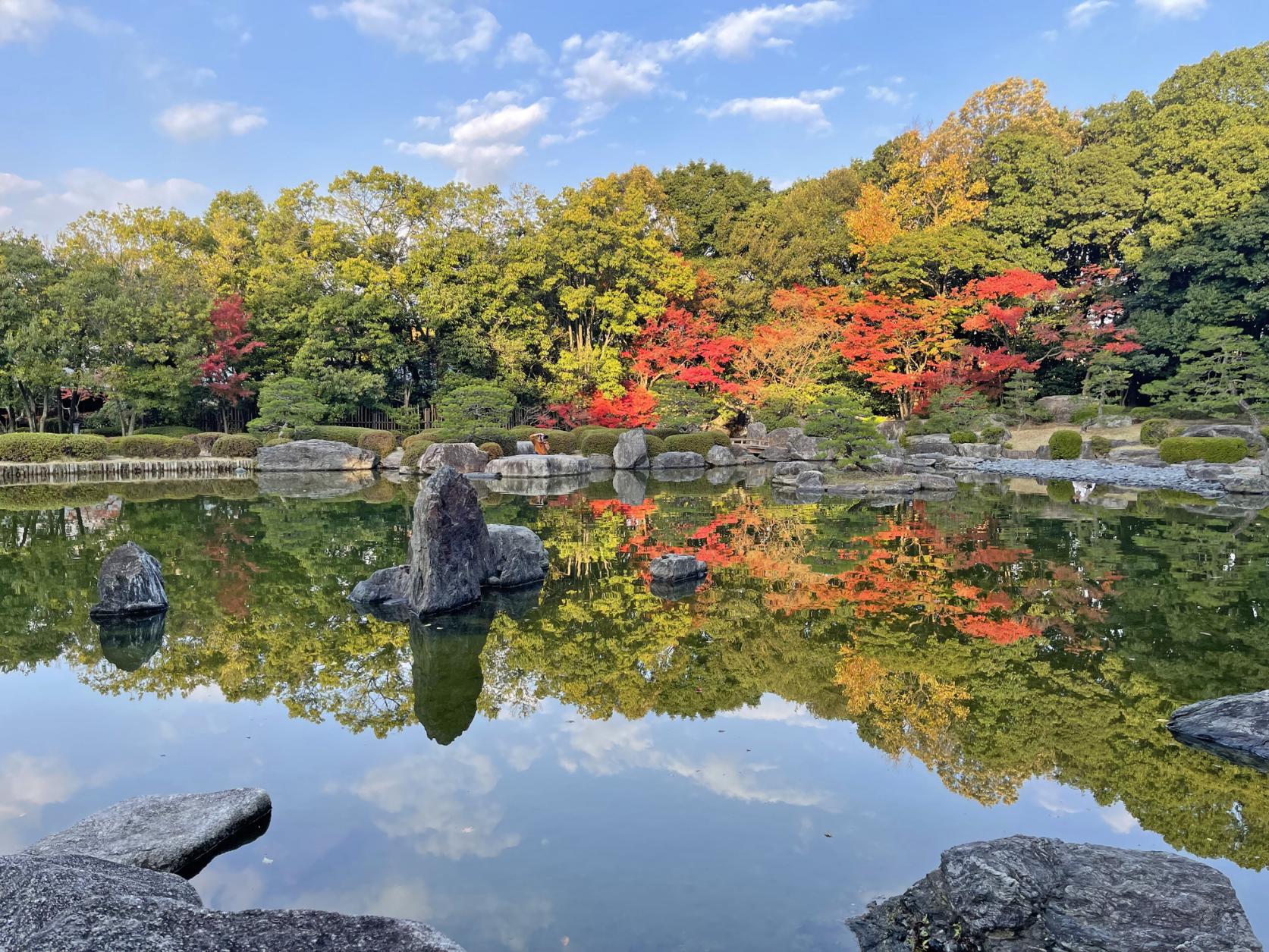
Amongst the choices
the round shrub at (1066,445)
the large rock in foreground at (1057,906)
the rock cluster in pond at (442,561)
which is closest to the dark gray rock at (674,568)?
the rock cluster in pond at (442,561)

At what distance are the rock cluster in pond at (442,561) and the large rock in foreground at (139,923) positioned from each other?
473 cm

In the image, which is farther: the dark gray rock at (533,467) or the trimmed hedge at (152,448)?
the trimmed hedge at (152,448)

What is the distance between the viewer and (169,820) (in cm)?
337

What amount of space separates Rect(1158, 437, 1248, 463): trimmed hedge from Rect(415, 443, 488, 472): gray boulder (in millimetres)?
17451

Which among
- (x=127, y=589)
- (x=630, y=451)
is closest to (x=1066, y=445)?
(x=630, y=451)

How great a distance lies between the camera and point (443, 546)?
22.9 feet

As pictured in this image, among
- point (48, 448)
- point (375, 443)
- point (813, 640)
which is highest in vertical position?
point (48, 448)

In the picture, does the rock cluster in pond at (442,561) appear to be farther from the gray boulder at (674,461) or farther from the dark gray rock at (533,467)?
the gray boulder at (674,461)

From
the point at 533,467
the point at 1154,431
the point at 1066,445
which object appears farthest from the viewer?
the point at 1066,445

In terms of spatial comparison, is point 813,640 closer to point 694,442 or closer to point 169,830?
point 169,830

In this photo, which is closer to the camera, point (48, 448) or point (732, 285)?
point (48, 448)

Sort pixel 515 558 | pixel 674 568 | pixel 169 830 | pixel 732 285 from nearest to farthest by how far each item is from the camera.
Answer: pixel 169 830 → pixel 674 568 → pixel 515 558 → pixel 732 285

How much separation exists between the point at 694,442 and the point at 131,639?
18548 mm

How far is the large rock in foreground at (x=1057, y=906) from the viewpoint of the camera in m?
2.47
